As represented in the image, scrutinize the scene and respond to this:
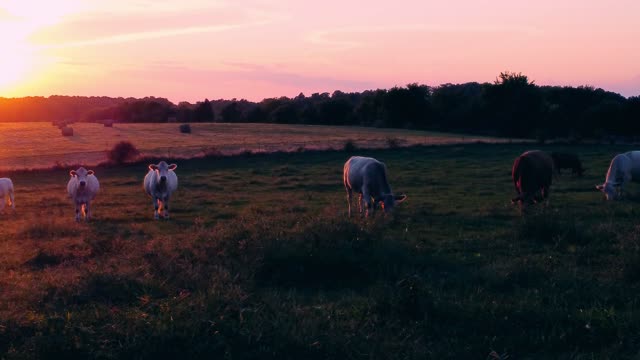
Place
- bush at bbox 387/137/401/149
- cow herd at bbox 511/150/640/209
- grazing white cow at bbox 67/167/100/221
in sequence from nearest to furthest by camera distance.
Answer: cow herd at bbox 511/150/640/209 < grazing white cow at bbox 67/167/100/221 < bush at bbox 387/137/401/149

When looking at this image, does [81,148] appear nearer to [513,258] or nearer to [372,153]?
[372,153]

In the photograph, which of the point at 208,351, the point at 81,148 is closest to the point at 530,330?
the point at 208,351

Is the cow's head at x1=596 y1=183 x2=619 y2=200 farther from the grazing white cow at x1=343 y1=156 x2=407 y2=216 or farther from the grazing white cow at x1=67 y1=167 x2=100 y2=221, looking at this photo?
the grazing white cow at x1=67 y1=167 x2=100 y2=221

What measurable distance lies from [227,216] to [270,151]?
2536cm

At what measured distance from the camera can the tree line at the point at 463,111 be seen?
63.1 m

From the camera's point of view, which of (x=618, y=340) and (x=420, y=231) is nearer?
(x=618, y=340)

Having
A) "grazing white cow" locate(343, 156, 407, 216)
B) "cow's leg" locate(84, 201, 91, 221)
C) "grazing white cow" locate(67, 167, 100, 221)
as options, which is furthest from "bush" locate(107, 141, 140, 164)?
"grazing white cow" locate(343, 156, 407, 216)

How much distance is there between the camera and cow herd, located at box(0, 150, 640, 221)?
685 inches

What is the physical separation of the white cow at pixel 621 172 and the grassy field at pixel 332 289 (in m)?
4.37

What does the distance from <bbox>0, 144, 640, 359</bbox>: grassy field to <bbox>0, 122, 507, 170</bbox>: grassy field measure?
2707cm

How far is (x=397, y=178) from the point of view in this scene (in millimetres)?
29453

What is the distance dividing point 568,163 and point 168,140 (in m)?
35.2

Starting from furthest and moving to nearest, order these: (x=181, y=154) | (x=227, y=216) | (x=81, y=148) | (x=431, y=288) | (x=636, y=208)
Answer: (x=81, y=148), (x=181, y=154), (x=227, y=216), (x=636, y=208), (x=431, y=288)

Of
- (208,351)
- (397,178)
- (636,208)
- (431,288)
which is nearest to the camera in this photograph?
(208,351)
